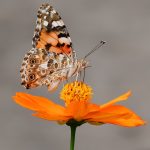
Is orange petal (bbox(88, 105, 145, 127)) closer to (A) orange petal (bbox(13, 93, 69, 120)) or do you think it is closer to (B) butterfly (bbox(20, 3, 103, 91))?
(A) orange petal (bbox(13, 93, 69, 120))

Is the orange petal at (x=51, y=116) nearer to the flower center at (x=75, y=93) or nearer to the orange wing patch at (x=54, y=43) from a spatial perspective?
the flower center at (x=75, y=93)

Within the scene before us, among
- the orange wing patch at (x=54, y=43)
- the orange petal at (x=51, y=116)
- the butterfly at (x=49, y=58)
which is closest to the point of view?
the orange petal at (x=51, y=116)

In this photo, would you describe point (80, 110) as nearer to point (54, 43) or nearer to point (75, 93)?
point (75, 93)

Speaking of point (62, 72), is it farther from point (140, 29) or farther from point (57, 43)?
point (140, 29)

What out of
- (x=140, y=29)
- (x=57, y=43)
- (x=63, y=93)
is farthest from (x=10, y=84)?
(x=63, y=93)

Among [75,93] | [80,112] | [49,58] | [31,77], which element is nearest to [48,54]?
[49,58]

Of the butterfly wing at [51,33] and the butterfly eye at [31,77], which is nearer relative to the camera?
the butterfly eye at [31,77]

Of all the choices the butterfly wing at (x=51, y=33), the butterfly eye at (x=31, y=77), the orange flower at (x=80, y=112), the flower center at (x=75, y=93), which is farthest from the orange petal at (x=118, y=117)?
the butterfly wing at (x=51, y=33)
